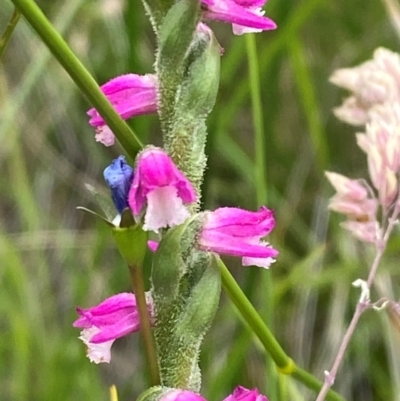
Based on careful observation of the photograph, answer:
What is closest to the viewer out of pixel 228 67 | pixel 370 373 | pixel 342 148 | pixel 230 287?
pixel 230 287

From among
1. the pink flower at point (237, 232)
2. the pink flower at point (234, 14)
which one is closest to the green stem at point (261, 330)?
the pink flower at point (237, 232)

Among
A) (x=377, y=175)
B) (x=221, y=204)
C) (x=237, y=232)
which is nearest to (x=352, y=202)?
(x=377, y=175)

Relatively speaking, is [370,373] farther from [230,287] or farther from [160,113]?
[160,113]

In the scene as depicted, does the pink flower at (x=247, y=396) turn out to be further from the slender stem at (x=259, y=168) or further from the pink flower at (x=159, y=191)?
the slender stem at (x=259, y=168)

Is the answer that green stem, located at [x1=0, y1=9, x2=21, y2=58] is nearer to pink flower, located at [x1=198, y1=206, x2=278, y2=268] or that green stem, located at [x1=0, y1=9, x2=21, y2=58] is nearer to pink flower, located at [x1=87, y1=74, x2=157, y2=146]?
pink flower, located at [x1=87, y1=74, x2=157, y2=146]

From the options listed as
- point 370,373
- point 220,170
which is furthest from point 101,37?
point 370,373

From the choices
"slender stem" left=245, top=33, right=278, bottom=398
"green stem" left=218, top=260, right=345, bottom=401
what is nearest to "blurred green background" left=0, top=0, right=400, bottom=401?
"slender stem" left=245, top=33, right=278, bottom=398

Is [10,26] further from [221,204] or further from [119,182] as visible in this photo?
[221,204]
